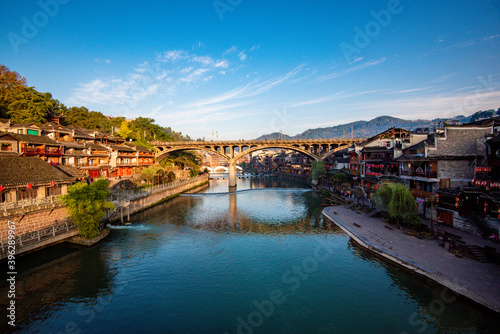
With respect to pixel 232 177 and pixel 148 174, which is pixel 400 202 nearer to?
pixel 148 174

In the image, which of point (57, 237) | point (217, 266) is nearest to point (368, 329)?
point (217, 266)

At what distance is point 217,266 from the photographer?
64.2 feet

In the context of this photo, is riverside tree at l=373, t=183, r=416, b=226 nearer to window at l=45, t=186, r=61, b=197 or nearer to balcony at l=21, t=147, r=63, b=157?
window at l=45, t=186, r=61, b=197

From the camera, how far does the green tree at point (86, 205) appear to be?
71.9 feet

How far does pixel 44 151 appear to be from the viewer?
36.0m

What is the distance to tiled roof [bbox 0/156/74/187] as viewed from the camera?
21.7 m

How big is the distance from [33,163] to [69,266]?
12.2 metres

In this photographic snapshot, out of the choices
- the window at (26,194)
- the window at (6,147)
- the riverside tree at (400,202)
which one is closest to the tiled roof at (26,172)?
the window at (26,194)

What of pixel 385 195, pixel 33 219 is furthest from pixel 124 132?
pixel 385 195

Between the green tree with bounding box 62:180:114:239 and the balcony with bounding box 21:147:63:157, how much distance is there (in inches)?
695

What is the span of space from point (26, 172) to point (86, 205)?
22.6ft

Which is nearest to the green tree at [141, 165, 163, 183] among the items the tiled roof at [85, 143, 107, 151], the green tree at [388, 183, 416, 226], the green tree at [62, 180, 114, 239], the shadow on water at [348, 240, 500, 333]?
the tiled roof at [85, 143, 107, 151]

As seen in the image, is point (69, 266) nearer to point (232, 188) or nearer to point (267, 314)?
point (267, 314)

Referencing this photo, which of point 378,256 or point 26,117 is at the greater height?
point 26,117
